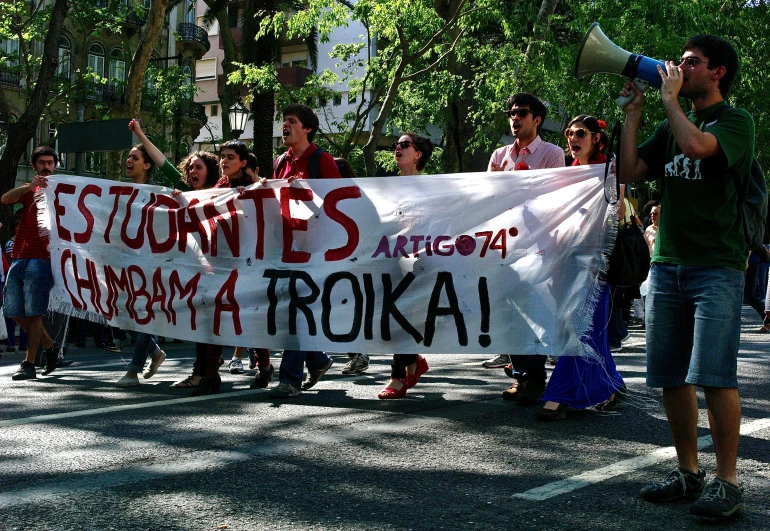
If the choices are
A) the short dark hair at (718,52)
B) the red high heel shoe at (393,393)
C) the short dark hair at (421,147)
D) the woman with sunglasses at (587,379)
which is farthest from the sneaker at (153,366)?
the short dark hair at (718,52)

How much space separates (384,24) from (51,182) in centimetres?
1158

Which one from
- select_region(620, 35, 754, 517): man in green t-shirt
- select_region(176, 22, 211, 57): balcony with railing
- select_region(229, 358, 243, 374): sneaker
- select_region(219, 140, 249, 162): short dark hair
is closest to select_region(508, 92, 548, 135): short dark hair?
select_region(219, 140, 249, 162): short dark hair

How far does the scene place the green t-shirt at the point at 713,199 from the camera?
4051mm

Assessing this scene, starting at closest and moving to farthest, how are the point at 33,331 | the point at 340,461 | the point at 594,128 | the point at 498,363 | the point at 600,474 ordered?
the point at 600,474 < the point at 340,461 < the point at 594,128 < the point at 33,331 < the point at 498,363

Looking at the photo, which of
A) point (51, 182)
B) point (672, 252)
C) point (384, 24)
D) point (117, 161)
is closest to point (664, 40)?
Result: point (384, 24)

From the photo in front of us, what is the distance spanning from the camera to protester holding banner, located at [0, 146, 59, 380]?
8.50 meters

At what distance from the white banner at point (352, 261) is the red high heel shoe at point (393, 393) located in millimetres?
462

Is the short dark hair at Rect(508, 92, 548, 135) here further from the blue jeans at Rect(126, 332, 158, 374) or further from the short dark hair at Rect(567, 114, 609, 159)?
the blue jeans at Rect(126, 332, 158, 374)

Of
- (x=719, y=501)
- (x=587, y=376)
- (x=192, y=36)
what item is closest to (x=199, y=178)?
(x=587, y=376)

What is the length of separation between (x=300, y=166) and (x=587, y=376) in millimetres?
2618

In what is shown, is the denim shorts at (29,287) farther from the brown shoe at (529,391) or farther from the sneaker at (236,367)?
the brown shoe at (529,391)

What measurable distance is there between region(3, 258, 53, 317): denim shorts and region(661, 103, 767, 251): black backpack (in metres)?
6.07

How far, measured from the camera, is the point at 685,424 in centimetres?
421

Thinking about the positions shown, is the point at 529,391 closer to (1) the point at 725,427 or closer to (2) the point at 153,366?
(1) the point at 725,427
